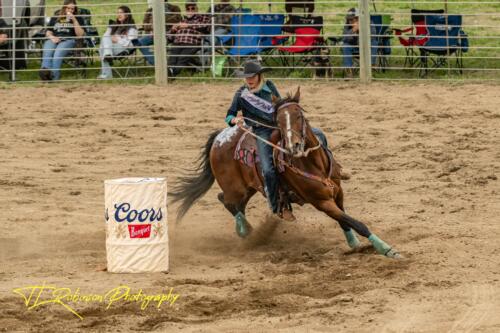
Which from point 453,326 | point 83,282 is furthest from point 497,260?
point 83,282

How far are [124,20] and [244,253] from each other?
421 inches

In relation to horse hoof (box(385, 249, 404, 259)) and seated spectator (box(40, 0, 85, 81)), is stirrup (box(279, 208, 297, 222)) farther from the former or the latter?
seated spectator (box(40, 0, 85, 81))

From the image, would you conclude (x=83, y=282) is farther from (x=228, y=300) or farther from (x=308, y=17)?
(x=308, y=17)

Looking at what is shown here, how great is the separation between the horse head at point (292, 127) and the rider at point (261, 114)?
576 mm

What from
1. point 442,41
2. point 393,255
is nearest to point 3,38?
point 442,41

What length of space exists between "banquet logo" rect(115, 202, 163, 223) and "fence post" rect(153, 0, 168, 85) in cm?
1027

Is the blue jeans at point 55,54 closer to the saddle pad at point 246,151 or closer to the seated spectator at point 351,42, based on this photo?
the seated spectator at point 351,42

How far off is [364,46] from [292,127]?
388 inches

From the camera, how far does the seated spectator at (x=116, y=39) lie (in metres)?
20.1

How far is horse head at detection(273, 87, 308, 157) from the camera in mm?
9609

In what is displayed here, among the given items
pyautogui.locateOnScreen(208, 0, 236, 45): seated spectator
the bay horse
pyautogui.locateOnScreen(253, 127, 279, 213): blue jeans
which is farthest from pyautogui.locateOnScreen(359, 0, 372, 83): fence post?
pyautogui.locateOnScreen(253, 127, 279, 213): blue jeans

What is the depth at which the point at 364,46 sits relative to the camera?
19219mm

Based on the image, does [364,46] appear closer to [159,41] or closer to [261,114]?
[159,41]

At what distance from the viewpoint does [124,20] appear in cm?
2047
